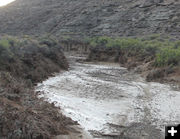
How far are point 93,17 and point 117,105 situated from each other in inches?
1606

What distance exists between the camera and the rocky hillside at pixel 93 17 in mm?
39438

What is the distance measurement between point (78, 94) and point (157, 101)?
4042mm

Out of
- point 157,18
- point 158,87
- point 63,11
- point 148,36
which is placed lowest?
point 158,87

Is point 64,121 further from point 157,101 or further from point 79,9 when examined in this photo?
point 79,9

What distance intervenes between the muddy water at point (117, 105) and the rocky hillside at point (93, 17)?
22.6m

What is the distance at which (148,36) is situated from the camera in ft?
116

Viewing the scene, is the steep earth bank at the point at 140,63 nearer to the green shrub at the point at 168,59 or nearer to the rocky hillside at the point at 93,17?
the green shrub at the point at 168,59

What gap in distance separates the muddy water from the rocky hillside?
2256 centimetres

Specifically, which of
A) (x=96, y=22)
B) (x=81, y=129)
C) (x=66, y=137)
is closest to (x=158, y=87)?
(x=81, y=129)

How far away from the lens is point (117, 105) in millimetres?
10953

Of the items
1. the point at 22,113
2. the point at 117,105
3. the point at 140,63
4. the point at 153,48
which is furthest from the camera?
the point at 153,48

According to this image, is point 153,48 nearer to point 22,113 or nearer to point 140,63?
point 140,63

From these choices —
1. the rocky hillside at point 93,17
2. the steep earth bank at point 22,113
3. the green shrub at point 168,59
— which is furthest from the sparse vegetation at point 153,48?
the steep earth bank at point 22,113

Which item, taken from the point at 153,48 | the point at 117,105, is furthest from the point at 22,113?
the point at 153,48
